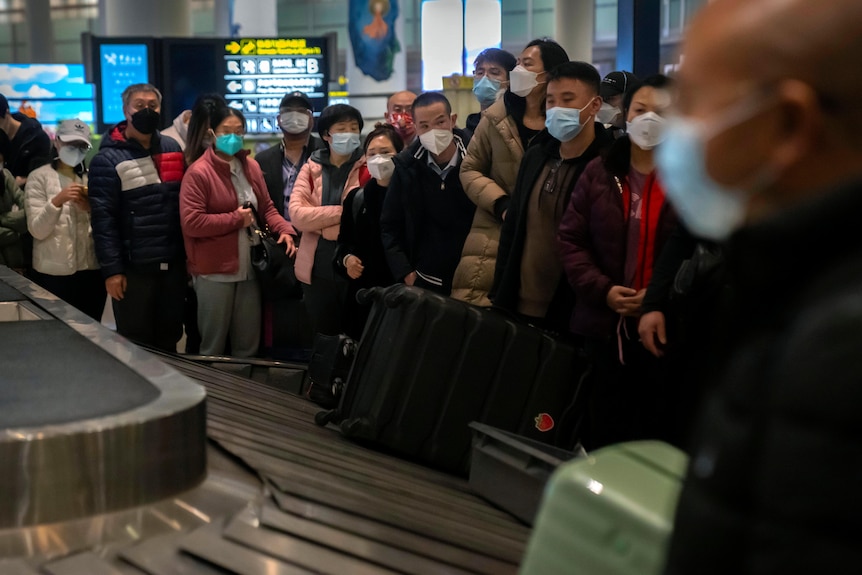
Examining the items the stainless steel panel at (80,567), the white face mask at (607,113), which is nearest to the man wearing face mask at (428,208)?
the white face mask at (607,113)

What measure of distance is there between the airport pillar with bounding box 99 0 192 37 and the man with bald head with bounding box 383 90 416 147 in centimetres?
818

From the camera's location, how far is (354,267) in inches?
197

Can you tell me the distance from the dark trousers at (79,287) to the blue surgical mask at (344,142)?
5.25ft

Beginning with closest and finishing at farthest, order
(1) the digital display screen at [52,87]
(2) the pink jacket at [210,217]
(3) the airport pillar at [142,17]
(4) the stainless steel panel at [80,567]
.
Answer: (4) the stainless steel panel at [80,567] < (2) the pink jacket at [210,217] < (3) the airport pillar at [142,17] < (1) the digital display screen at [52,87]

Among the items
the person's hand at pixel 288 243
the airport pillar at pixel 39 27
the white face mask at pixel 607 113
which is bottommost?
the person's hand at pixel 288 243

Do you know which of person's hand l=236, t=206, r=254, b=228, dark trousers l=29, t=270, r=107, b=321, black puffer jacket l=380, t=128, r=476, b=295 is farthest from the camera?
dark trousers l=29, t=270, r=107, b=321

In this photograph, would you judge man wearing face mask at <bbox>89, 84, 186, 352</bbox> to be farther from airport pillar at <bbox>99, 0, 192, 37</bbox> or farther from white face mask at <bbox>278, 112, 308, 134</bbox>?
airport pillar at <bbox>99, 0, 192, 37</bbox>

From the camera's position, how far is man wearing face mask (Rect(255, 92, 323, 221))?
637 centimetres

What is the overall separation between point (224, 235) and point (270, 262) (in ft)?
0.92

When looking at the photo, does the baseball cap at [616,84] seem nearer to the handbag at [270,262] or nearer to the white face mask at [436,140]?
the white face mask at [436,140]

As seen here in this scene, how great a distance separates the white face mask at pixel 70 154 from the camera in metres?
5.95

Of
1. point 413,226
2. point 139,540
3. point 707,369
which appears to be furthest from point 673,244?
point 139,540

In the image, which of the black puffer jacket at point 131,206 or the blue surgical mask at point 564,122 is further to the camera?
the black puffer jacket at point 131,206

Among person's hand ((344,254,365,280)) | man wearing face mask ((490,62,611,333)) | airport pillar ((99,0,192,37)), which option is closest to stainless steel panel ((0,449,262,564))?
man wearing face mask ((490,62,611,333))
